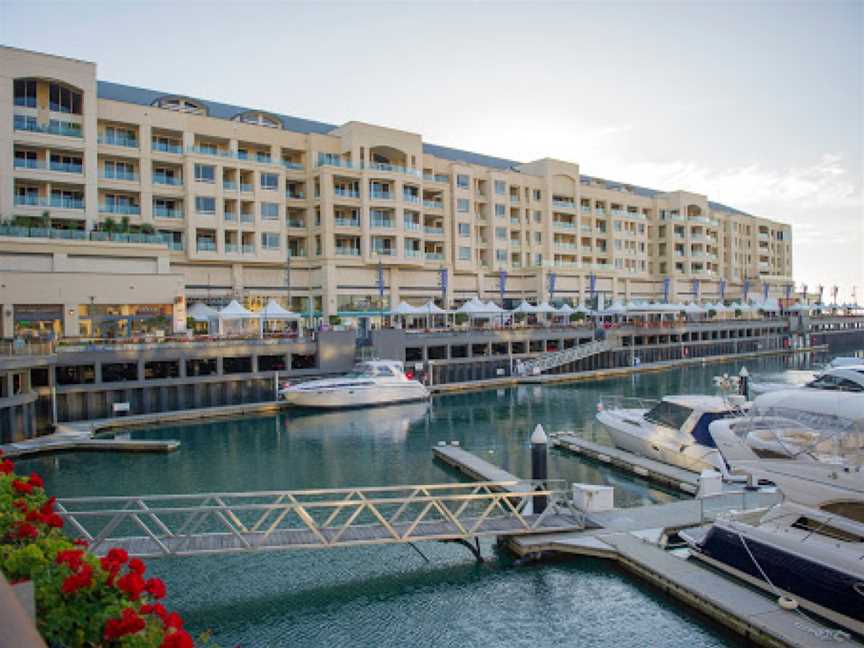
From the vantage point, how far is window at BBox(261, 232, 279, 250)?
186ft

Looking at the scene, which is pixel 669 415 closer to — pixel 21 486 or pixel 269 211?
pixel 21 486

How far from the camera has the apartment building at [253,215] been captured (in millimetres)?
44594

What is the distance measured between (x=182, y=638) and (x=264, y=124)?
197 ft

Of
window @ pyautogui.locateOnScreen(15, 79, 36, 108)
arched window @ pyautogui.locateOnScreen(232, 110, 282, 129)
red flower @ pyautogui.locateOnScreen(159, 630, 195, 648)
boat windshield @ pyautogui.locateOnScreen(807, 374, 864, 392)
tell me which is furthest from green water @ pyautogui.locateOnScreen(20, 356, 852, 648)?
arched window @ pyautogui.locateOnScreen(232, 110, 282, 129)

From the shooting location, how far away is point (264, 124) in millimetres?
60188

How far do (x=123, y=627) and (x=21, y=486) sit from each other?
529 centimetres

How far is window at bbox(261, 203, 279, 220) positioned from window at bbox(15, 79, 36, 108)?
17961 millimetres

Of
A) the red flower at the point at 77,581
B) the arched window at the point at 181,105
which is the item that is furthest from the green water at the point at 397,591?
the arched window at the point at 181,105

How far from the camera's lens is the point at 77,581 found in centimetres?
634

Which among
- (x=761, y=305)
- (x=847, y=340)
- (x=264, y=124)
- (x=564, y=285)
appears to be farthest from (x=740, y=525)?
(x=847, y=340)

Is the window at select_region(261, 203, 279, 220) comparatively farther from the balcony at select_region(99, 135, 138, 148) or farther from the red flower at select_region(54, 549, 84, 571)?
the red flower at select_region(54, 549, 84, 571)

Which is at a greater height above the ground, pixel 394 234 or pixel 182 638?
pixel 394 234

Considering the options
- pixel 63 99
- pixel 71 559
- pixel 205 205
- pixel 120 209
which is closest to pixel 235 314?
pixel 205 205

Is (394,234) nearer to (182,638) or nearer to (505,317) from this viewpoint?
(505,317)
